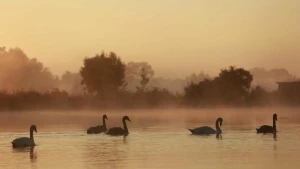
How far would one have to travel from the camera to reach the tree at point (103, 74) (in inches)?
3533

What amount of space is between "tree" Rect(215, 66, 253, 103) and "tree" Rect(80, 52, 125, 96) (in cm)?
1290

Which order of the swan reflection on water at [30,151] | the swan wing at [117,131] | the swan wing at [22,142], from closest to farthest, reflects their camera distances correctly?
the swan reflection on water at [30,151] → the swan wing at [22,142] → the swan wing at [117,131]

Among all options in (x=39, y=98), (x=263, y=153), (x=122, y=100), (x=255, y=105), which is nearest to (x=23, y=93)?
(x=39, y=98)

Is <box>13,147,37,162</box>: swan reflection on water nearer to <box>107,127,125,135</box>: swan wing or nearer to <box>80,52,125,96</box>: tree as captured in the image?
<box>107,127,125,135</box>: swan wing

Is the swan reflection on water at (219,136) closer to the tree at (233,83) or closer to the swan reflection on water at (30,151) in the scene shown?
the swan reflection on water at (30,151)

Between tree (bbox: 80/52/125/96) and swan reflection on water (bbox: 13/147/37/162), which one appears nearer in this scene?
swan reflection on water (bbox: 13/147/37/162)

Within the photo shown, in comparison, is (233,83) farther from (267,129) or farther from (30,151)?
(30,151)

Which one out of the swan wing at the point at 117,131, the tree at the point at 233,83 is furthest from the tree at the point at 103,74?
the swan wing at the point at 117,131

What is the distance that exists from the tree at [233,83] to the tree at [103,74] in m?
12.9

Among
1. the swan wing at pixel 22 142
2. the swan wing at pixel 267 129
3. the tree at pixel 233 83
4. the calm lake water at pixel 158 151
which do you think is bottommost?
the calm lake water at pixel 158 151

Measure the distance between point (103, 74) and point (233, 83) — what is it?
18.0 metres

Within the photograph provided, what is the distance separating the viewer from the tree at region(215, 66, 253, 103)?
260 feet

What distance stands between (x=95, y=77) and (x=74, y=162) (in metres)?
68.9

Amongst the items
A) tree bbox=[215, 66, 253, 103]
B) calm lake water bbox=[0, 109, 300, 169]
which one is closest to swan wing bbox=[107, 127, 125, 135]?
calm lake water bbox=[0, 109, 300, 169]
